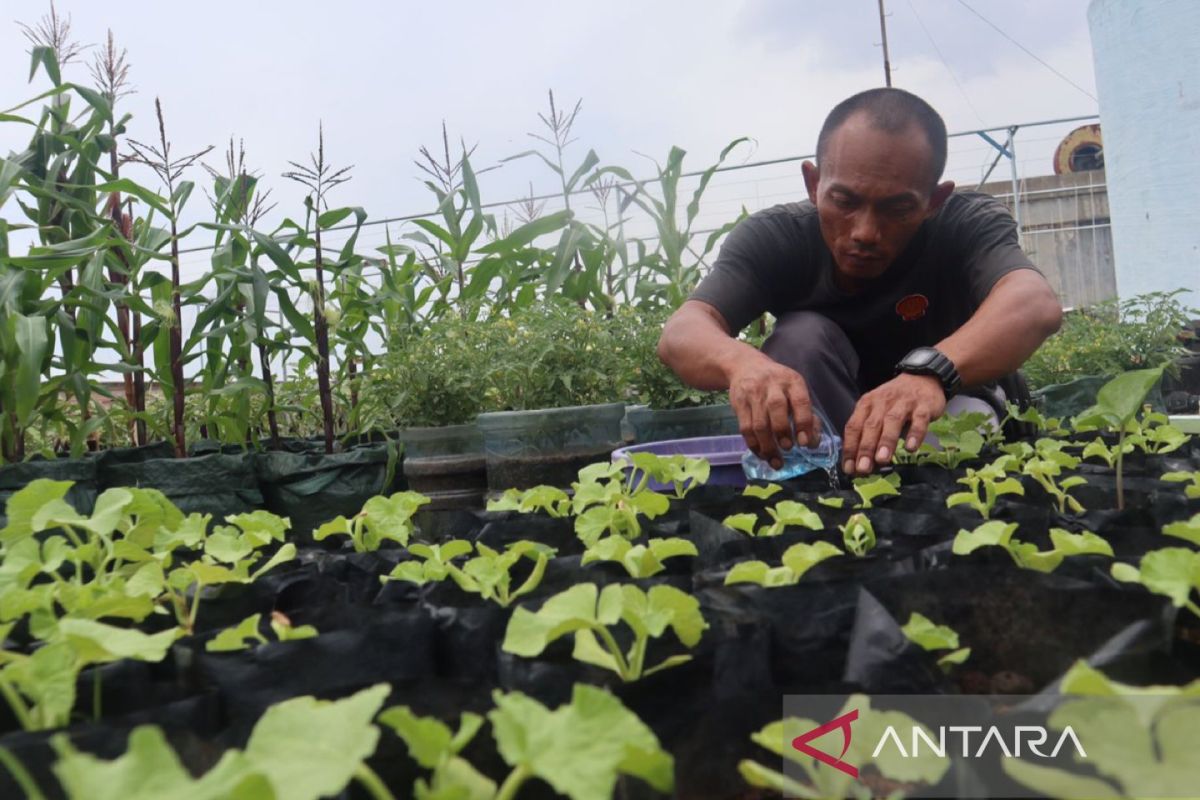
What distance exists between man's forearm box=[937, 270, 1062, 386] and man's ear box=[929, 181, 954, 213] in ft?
0.88

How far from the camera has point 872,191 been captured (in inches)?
64.2

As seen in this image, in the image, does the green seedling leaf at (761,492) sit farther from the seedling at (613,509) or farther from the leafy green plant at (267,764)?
the leafy green plant at (267,764)

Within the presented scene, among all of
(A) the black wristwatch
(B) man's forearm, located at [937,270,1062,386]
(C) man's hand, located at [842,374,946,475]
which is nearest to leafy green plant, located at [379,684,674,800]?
(C) man's hand, located at [842,374,946,475]

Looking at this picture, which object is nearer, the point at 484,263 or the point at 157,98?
the point at 157,98

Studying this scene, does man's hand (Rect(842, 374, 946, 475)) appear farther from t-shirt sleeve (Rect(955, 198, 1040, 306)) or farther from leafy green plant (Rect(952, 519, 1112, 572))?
t-shirt sleeve (Rect(955, 198, 1040, 306))

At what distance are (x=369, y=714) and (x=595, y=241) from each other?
2.59 m

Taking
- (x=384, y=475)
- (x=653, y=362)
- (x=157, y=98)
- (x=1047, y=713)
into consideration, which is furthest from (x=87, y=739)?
Result: (x=157, y=98)

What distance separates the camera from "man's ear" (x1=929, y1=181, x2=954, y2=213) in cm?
177

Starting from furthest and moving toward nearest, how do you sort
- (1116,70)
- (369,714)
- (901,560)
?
(1116,70) < (901,560) < (369,714)

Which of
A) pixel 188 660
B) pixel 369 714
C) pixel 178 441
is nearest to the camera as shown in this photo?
pixel 369 714

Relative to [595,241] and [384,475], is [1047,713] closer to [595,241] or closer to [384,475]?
[384,475]

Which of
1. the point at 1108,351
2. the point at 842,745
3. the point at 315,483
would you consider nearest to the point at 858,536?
the point at 842,745

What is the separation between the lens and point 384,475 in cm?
249

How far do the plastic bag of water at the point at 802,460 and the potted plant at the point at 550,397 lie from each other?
1.80 ft
